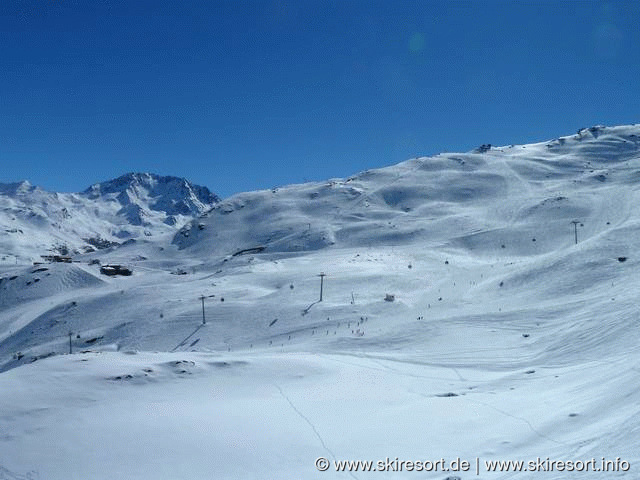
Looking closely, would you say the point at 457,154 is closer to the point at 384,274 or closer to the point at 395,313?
the point at 384,274

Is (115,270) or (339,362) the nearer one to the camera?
(339,362)

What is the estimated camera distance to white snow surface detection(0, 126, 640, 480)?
38.7ft

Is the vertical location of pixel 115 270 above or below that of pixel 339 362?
above

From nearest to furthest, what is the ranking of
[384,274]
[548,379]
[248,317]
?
[548,379] → [248,317] → [384,274]

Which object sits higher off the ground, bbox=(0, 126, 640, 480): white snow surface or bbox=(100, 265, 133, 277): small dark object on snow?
bbox=(100, 265, 133, 277): small dark object on snow

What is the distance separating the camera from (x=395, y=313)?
4038 cm

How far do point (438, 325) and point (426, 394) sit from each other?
46.4 feet

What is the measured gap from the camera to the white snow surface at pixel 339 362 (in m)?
11.8

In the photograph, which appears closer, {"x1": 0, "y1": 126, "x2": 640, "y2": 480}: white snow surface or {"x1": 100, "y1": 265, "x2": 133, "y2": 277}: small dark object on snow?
{"x1": 0, "y1": 126, "x2": 640, "y2": 480}: white snow surface

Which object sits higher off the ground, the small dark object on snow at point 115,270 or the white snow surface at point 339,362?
the small dark object on snow at point 115,270

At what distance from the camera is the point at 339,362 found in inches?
927

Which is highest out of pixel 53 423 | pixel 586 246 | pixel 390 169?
pixel 390 169

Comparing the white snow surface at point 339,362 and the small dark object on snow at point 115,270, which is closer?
the white snow surface at point 339,362

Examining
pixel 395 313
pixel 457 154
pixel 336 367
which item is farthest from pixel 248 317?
pixel 457 154
